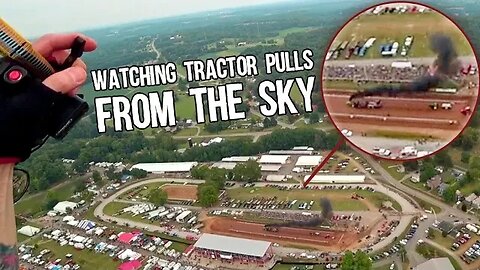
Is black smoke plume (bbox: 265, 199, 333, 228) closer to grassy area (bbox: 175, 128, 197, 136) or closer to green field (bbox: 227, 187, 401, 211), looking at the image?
green field (bbox: 227, 187, 401, 211)

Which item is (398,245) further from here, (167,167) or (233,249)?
(167,167)

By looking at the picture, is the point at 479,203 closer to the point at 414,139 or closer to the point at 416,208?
the point at 416,208

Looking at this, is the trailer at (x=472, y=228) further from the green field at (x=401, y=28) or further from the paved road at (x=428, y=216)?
the green field at (x=401, y=28)

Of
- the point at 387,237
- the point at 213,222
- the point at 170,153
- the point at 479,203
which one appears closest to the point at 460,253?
the point at 387,237

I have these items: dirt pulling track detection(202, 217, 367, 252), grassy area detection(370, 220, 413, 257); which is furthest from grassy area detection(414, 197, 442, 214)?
dirt pulling track detection(202, 217, 367, 252)

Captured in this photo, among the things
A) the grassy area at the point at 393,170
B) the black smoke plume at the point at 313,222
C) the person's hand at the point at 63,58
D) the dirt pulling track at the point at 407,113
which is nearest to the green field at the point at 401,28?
the dirt pulling track at the point at 407,113

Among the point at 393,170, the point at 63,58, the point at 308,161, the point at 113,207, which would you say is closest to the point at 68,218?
the point at 113,207

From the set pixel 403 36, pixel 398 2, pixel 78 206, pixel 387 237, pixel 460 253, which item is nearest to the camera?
pixel 398 2
